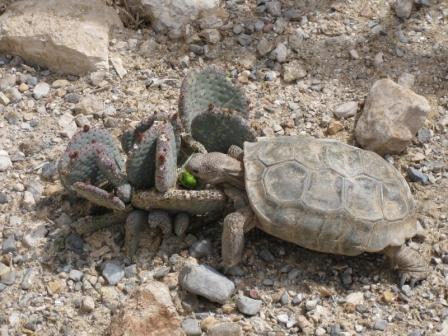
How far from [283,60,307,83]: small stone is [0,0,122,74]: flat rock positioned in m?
1.36

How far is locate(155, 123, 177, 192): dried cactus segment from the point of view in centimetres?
390

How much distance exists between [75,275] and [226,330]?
975mm

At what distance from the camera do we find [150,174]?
412 cm

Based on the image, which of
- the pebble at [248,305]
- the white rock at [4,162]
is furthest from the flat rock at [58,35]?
the pebble at [248,305]

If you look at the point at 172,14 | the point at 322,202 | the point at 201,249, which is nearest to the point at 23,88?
the point at 172,14

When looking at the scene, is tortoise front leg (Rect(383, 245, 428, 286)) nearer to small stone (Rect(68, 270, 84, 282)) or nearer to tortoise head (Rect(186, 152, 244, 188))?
tortoise head (Rect(186, 152, 244, 188))

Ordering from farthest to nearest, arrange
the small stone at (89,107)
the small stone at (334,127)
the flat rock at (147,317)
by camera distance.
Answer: the small stone at (89,107) → the small stone at (334,127) → the flat rock at (147,317)

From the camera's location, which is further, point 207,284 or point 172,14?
point 172,14

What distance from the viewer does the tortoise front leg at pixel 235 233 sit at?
3961mm

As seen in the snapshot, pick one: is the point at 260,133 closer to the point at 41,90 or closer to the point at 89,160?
the point at 89,160

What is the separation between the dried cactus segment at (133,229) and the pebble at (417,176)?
5.75ft

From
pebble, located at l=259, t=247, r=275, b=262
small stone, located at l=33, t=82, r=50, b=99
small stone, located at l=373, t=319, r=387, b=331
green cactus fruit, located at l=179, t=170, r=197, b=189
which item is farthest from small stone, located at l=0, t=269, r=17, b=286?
small stone, located at l=373, t=319, r=387, b=331

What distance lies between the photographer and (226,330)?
3.72 metres

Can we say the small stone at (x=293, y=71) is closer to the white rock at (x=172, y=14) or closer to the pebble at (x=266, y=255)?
the white rock at (x=172, y=14)
